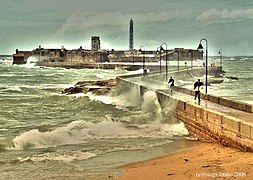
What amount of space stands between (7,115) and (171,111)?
10025mm

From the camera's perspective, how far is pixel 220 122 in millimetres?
14789

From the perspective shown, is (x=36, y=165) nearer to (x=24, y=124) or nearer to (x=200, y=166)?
(x=200, y=166)

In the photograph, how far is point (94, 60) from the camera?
6658 inches

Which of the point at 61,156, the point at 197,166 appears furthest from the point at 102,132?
the point at 197,166

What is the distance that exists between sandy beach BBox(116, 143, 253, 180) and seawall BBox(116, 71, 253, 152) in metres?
0.39

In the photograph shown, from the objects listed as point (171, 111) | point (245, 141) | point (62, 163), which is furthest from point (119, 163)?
point (171, 111)

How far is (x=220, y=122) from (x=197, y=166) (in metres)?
3.43

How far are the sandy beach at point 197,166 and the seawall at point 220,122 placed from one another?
39 centimetres

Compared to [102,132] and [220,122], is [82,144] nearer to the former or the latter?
[102,132]

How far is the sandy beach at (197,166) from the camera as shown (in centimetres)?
1070

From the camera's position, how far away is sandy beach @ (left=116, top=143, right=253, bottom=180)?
35.1 feet

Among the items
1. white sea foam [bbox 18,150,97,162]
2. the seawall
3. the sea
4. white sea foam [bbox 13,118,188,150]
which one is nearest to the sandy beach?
the seawall

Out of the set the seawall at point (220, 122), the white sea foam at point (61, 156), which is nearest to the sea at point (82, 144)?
the white sea foam at point (61, 156)

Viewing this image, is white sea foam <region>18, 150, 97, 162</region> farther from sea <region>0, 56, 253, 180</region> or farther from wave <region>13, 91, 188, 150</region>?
wave <region>13, 91, 188, 150</region>
